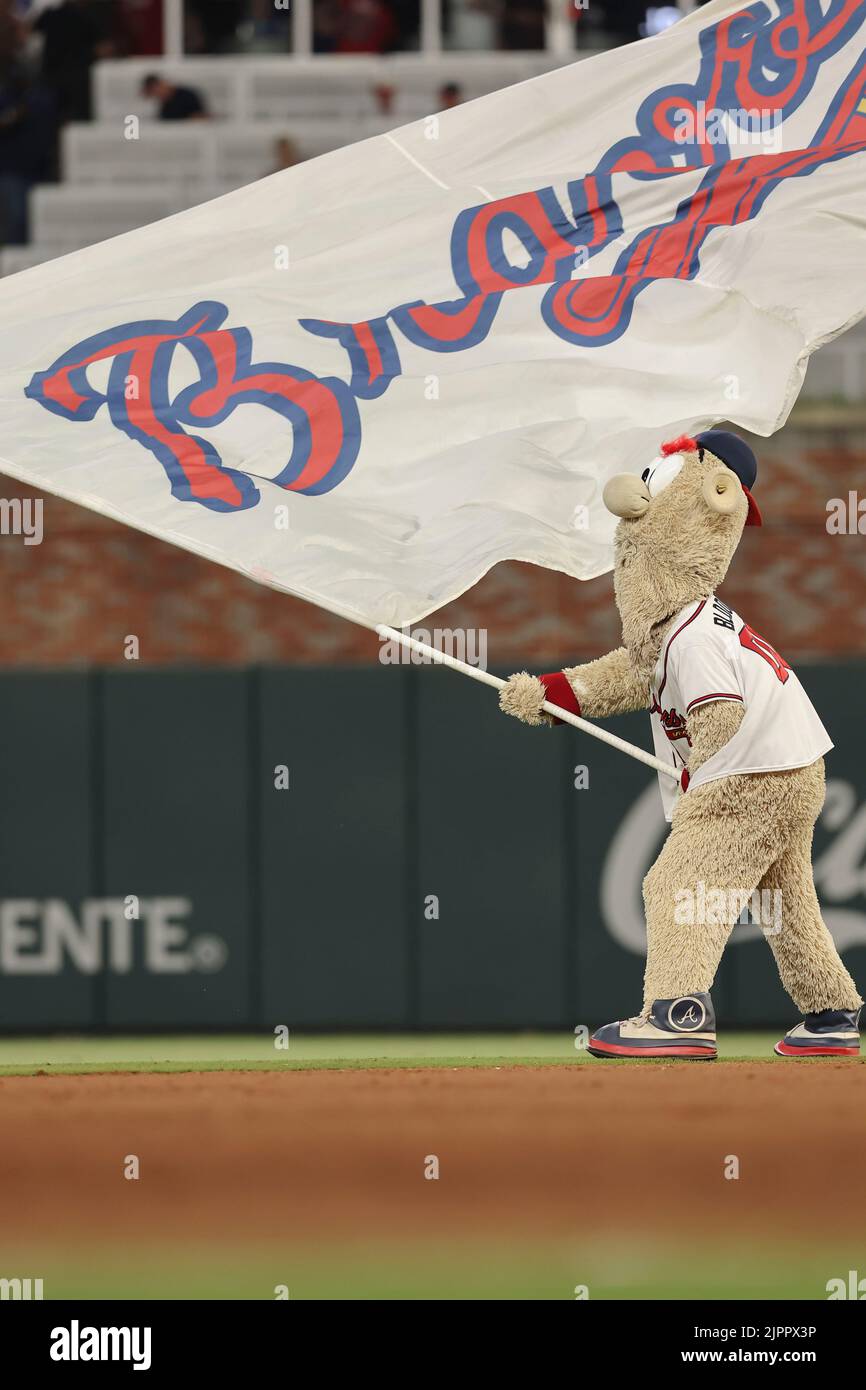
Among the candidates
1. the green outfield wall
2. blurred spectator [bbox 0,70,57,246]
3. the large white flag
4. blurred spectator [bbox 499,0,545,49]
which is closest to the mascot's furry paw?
the large white flag

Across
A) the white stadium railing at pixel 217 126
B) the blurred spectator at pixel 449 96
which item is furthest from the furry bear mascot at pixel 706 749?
the blurred spectator at pixel 449 96

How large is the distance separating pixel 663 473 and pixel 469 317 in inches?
29.2

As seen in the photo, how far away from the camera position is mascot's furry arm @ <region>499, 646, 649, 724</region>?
22.0ft

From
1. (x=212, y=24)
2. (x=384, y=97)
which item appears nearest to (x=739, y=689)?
(x=384, y=97)

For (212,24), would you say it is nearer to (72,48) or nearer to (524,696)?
(72,48)

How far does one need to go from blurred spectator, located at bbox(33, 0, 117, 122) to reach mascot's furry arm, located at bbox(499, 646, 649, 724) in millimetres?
10872

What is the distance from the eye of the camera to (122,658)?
11625 millimetres

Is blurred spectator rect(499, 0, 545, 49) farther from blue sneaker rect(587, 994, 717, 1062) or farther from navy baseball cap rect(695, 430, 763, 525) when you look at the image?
blue sneaker rect(587, 994, 717, 1062)

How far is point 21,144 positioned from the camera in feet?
52.4

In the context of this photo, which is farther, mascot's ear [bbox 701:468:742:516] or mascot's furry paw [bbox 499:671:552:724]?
mascot's furry paw [bbox 499:671:552:724]

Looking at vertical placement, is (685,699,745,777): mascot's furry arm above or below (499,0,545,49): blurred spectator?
below

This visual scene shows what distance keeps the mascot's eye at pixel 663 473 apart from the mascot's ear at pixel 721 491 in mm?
97

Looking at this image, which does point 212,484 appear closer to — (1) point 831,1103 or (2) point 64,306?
(2) point 64,306

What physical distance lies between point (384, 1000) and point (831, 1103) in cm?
486
